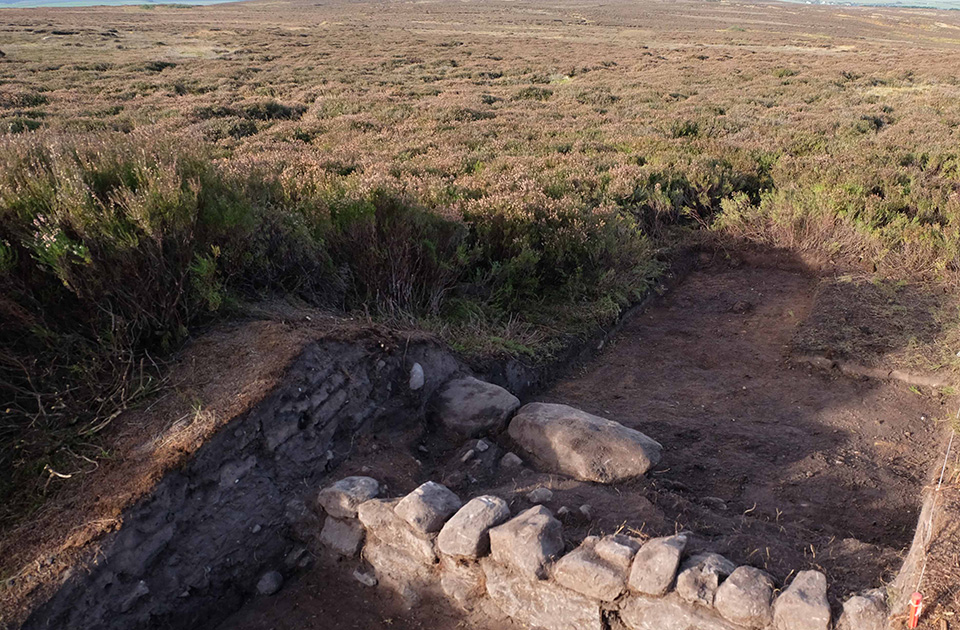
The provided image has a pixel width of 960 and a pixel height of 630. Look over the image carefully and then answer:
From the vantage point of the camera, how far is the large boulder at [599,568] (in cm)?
304

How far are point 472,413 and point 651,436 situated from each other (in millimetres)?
1445

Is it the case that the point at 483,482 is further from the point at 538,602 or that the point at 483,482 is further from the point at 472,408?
the point at 538,602

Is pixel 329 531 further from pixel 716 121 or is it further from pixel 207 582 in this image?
pixel 716 121

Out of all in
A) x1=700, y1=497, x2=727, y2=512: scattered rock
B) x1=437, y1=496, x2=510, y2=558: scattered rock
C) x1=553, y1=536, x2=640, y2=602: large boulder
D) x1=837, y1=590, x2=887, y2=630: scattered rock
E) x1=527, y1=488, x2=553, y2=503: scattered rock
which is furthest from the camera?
x1=700, y1=497, x2=727, y2=512: scattered rock

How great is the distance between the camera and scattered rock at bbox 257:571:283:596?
3615mm

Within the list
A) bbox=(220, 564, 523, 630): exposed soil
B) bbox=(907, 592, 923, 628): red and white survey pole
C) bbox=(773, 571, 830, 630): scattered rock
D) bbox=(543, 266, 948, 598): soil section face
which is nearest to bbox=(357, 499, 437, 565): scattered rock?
bbox=(220, 564, 523, 630): exposed soil

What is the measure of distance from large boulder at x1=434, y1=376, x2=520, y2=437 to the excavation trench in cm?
11

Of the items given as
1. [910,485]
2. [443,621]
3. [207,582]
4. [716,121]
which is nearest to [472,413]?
[443,621]

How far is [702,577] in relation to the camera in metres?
2.94

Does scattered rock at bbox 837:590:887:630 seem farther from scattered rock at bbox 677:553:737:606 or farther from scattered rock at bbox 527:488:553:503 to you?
scattered rock at bbox 527:488:553:503

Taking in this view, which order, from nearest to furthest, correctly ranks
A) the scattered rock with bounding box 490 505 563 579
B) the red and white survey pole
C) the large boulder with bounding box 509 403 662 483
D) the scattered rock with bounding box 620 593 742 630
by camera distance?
1. the red and white survey pole
2. the scattered rock with bounding box 620 593 742 630
3. the scattered rock with bounding box 490 505 563 579
4. the large boulder with bounding box 509 403 662 483

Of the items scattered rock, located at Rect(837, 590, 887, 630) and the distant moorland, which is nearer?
scattered rock, located at Rect(837, 590, 887, 630)

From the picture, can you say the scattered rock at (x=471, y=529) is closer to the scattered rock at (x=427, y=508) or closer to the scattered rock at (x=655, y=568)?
the scattered rock at (x=427, y=508)

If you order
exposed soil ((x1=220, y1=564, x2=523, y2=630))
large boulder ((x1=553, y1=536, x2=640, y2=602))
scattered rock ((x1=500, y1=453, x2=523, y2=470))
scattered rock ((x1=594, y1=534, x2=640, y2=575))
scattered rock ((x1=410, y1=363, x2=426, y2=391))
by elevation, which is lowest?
exposed soil ((x1=220, y1=564, x2=523, y2=630))
